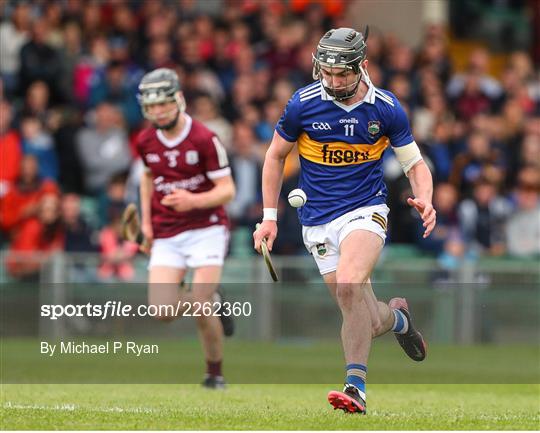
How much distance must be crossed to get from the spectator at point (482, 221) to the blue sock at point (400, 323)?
8.76 metres

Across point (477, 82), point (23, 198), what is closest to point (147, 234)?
point (23, 198)

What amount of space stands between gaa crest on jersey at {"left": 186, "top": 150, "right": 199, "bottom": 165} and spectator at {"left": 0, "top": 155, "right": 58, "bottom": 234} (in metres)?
5.51

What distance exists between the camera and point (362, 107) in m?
9.93

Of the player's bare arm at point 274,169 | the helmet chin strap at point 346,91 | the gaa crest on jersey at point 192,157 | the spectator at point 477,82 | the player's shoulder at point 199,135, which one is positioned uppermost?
the spectator at point 477,82

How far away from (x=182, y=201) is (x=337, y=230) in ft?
7.83

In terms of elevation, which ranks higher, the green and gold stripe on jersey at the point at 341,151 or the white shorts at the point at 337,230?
the green and gold stripe on jersey at the point at 341,151

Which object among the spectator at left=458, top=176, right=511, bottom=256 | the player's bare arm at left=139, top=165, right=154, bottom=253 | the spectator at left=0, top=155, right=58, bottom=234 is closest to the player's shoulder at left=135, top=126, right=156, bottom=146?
the player's bare arm at left=139, top=165, right=154, bottom=253

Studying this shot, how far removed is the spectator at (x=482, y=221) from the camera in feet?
63.8

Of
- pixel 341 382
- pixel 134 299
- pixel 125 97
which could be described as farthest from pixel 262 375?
pixel 125 97

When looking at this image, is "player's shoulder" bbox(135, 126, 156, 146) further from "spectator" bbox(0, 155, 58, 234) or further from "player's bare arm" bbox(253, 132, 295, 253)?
"spectator" bbox(0, 155, 58, 234)

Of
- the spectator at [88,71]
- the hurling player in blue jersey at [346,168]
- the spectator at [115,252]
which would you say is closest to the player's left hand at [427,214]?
the hurling player in blue jersey at [346,168]

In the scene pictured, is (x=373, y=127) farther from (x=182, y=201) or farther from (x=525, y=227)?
(x=525, y=227)

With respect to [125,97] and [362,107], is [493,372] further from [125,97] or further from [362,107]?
[125,97]

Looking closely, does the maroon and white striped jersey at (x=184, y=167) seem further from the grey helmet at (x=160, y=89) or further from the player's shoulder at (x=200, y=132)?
the grey helmet at (x=160, y=89)
